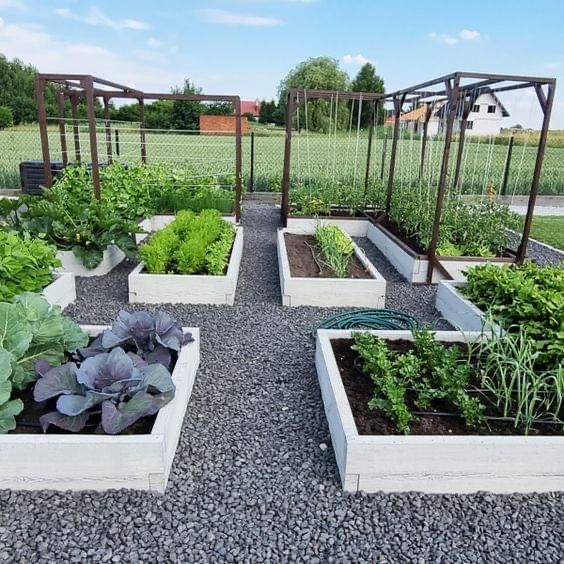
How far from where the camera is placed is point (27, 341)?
2361mm

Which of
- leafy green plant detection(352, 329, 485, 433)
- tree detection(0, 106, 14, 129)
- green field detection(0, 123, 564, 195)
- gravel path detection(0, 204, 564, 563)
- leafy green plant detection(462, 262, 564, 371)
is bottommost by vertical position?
gravel path detection(0, 204, 564, 563)

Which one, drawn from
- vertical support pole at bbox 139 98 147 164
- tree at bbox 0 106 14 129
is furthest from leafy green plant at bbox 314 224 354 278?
tree at bbox 0 106 14 129

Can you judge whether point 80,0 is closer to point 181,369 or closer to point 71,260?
point 71,260

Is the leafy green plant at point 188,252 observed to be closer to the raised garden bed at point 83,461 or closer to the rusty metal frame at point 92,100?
the rusty metal frame at point 92,100

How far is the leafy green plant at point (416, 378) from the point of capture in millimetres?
2357

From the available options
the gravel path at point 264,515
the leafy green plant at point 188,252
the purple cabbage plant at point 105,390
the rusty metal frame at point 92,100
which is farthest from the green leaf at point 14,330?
the rusty metal frame at point 92,100

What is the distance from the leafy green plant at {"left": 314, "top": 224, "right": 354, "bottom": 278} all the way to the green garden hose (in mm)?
814

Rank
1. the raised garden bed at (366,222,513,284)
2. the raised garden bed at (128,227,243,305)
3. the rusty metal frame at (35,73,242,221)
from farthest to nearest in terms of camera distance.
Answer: the rusty metal frame at (35,73,242,221) → the raised garden bed at (366,222,513,284) → the raised garden bed at (128,227,243,305)

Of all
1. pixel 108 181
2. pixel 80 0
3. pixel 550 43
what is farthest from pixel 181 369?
pixel 80 0

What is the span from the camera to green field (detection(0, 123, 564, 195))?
804 cm

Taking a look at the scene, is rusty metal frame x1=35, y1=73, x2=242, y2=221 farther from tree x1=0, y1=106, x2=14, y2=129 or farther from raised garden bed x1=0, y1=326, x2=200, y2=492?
tree x1=0, y1=106, x2=14, y2=129

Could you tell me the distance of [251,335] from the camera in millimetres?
3723

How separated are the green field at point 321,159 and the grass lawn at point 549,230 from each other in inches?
36.8

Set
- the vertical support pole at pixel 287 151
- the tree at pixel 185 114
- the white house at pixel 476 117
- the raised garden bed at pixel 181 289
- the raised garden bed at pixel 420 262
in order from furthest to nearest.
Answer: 1. the tree at pixel 185 114
2. the vertical support pole at pixel 287 151
3. the white house at pixel 476 117
4. the raised garden bed at pixel 420 262
5. the raised garden bed at pixel 181 289
